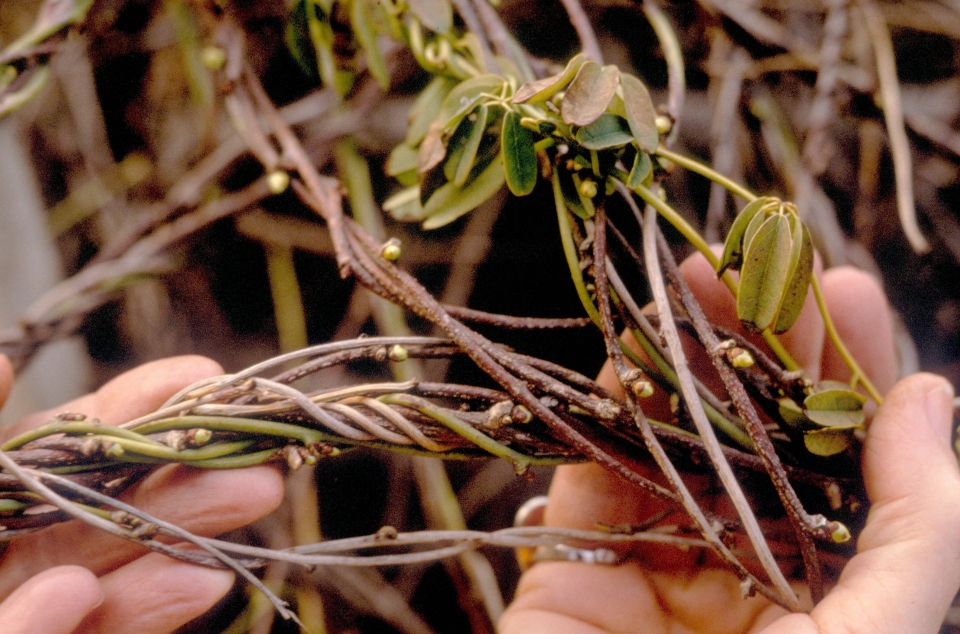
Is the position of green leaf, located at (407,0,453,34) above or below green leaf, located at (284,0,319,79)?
below

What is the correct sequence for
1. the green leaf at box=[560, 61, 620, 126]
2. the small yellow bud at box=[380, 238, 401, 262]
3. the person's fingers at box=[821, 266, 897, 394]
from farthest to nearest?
the person's fingers at box=[821, 266, 897, 394], the small yellow bud at box=[380, 238, 401, 262], the green leaf at box=[560, 61, 620, 126]

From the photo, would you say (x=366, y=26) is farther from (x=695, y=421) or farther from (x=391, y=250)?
(x=695, y=421)

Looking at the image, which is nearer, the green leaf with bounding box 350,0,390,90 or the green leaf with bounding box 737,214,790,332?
the green leaf with bounding box 737,214,790,332

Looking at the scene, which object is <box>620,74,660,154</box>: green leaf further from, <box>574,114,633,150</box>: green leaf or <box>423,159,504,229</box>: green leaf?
<box>423,159,504,229</box>: green leaf

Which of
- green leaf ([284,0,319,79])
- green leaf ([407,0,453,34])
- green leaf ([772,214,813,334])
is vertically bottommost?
green leaf ([772,214,813,334])

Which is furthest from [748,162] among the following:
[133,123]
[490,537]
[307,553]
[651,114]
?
[133,123]

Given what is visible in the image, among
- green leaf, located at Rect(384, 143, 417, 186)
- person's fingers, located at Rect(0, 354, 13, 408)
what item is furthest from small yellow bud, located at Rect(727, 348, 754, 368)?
person's fingers, located at Rect(0, 354, 13, 408)

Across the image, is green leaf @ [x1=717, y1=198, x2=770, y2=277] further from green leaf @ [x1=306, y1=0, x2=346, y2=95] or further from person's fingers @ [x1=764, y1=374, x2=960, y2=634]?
green leaf @ [x1=306, y1=0, x2=346, y2=95]

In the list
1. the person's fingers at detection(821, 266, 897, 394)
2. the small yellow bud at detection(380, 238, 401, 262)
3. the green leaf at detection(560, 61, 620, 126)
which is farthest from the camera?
the person's fingers at detection(821, 266, 897, 394)

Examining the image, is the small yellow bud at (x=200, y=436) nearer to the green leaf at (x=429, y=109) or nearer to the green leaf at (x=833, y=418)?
the green leaf at (x=429, y=109)
